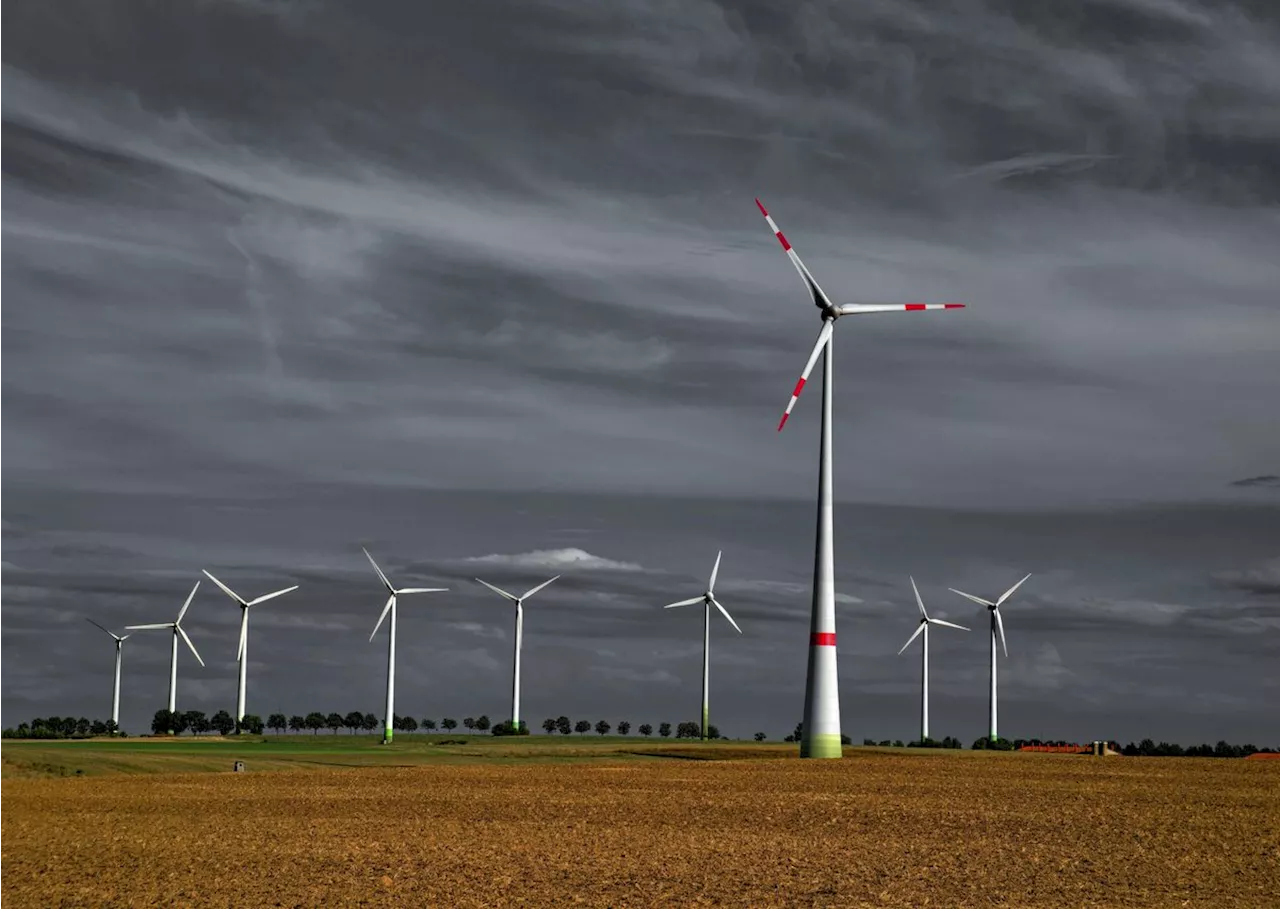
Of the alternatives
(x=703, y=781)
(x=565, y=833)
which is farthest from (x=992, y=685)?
(x=565, y=833)

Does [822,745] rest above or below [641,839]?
below

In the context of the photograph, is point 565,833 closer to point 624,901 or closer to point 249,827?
point 249,827

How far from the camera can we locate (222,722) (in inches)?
7697

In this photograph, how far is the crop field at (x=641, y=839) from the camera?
2972 cm

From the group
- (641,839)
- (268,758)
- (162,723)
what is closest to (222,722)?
(162,723)

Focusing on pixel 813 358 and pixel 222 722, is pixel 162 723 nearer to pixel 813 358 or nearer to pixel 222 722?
pixel 222 722

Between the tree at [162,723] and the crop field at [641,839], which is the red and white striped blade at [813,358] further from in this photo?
the tree at [162,723]

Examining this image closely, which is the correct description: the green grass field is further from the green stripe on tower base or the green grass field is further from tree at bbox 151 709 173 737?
tree at bbox 151 709 173 737

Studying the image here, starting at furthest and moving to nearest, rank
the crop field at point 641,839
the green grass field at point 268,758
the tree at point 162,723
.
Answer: the tree at point 162,723 → the green grass field at point 268,758 → the crop field at point 641,839

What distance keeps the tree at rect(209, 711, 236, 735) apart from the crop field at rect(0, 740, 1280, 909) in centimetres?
12746

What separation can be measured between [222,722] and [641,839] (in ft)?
551

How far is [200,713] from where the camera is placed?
7657 inches

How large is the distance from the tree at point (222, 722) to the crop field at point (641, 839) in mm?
127459

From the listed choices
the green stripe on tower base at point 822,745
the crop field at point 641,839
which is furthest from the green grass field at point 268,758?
the green stripe on tower base at point 822,745
